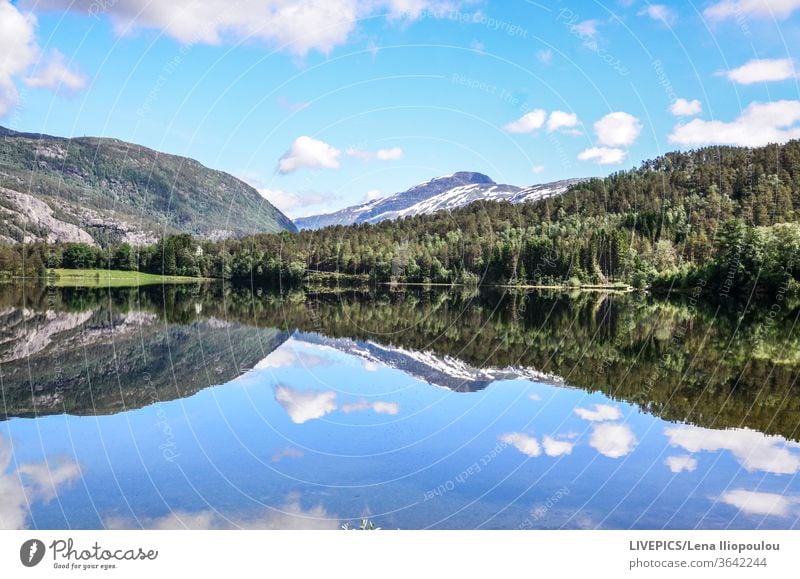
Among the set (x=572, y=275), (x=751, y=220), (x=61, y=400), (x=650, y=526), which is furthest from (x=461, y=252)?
(x=650, y=526)

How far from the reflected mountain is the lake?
19 centimetres

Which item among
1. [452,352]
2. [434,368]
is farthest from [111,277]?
[434,368]

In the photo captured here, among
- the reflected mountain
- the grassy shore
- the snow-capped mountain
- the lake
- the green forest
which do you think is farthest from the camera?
the grassy shore

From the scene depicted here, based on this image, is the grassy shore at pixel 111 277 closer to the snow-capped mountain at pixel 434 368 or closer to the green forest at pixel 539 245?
the green forest at pixel 539 245

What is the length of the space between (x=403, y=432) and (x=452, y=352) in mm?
16565

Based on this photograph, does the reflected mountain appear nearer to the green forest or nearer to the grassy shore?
the green forest

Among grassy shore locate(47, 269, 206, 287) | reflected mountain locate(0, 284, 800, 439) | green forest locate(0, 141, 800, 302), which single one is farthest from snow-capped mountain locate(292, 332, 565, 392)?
grassy shore locate(47, 269, 206, 287)

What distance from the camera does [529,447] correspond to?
17703 mm

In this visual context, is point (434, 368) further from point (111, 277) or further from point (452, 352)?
point (111, 277)

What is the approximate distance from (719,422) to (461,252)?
112549 millimetres

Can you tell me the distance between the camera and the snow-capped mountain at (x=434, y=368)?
89.1ft

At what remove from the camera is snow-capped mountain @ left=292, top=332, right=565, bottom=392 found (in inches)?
1069

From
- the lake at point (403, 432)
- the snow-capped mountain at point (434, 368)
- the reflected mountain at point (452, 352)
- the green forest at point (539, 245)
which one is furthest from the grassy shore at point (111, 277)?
the snow-capped mountain at point (434, 368)
